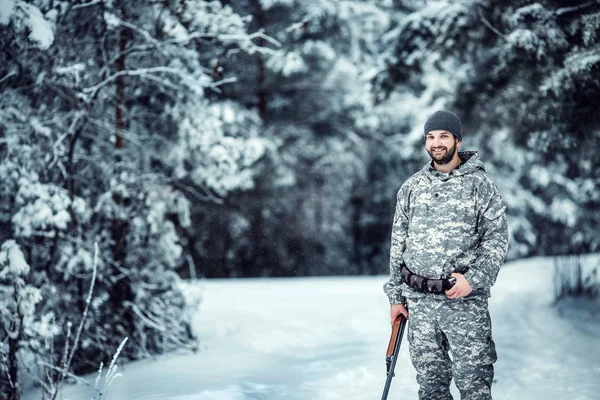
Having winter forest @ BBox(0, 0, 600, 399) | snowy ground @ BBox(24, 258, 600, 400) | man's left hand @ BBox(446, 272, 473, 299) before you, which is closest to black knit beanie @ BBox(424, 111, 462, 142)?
man's left hand @ BBox(446, 272, 473, 299)

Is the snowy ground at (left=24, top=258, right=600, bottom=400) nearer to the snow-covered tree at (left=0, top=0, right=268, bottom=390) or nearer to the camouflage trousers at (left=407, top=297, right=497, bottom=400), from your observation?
the snow-covered tree at (left=0, top=0, right=268, bottom=390)

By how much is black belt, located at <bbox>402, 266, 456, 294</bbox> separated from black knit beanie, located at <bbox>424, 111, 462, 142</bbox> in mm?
836

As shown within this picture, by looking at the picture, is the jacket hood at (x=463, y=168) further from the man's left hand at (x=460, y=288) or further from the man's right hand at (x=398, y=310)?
the man's right hand at (x=398, y=310)

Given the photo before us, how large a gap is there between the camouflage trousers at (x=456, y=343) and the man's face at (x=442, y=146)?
809 mm

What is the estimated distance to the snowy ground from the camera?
13.9 feet

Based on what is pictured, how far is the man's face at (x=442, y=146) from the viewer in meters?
3.05

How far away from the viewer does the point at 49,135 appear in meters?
4.79

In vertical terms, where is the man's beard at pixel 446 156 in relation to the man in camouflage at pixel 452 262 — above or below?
above

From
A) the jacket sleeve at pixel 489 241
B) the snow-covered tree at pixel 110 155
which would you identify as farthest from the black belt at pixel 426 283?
the snow-covered tree at pixel 110 155

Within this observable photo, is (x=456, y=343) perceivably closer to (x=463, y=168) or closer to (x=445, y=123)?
(x=463, y=168)

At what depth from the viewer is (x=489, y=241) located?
9.68 ft

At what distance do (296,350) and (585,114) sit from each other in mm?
3657

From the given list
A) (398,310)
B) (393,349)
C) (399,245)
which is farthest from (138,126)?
(393,349)

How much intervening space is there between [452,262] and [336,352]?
9.07ft
